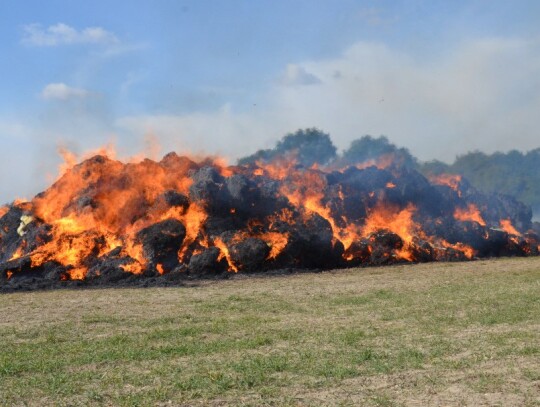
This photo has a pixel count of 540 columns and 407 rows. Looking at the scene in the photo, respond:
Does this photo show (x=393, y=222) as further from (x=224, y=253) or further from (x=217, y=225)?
(x=224, y=253)

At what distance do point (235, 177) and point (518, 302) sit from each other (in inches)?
776

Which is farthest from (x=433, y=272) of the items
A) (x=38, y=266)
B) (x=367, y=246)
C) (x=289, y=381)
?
(x=289, y=381)

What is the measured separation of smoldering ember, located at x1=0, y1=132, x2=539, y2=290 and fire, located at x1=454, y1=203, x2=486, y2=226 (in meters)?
0.75

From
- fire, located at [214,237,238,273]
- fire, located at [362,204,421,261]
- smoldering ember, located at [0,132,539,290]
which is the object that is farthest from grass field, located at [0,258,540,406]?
fire, located at [362,204,421,261]

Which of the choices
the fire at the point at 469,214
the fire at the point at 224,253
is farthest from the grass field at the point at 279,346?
the fire at the point at 469,214

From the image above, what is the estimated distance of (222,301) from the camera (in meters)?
21.1

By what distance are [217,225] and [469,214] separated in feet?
68.7

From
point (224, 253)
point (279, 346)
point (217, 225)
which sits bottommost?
point (279, 346)

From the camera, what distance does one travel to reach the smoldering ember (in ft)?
99.5

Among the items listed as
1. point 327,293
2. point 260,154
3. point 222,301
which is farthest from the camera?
point 260,154

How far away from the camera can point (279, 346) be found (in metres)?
13.4

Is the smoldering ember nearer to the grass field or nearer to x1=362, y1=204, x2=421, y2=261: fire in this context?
x1=362, y1=204, x2=421, y2=261: fire

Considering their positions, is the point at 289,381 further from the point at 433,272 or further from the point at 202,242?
the point at 202,242

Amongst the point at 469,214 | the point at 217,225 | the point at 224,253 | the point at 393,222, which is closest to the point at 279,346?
the point at 224,253
